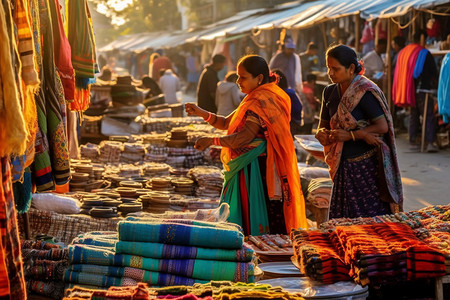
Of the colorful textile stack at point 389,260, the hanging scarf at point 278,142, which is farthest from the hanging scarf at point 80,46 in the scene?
the colorful textile stack at point 389,260

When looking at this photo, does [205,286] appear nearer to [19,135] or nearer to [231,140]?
[19,135]

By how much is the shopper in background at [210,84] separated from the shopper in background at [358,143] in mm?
6451

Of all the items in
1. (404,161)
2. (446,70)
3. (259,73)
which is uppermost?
(259,73)

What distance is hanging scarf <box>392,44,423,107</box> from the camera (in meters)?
12.1

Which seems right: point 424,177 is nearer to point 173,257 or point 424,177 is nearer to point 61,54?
point 61,54

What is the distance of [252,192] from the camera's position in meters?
5.21

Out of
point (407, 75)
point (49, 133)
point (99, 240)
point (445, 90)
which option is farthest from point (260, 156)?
point (407, 75)

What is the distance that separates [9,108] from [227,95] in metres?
8.74

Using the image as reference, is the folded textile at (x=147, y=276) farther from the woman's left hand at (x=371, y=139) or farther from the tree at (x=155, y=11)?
the tree at (x=155, y=11)

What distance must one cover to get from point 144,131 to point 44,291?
343 inches

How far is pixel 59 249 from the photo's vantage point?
323cm

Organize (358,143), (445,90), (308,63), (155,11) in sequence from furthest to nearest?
(155,11), (308,63), (445,90), (358,143)

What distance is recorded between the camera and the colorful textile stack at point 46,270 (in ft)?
10.0


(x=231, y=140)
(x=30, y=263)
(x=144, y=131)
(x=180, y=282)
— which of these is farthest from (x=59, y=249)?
(x=144, y=131)
